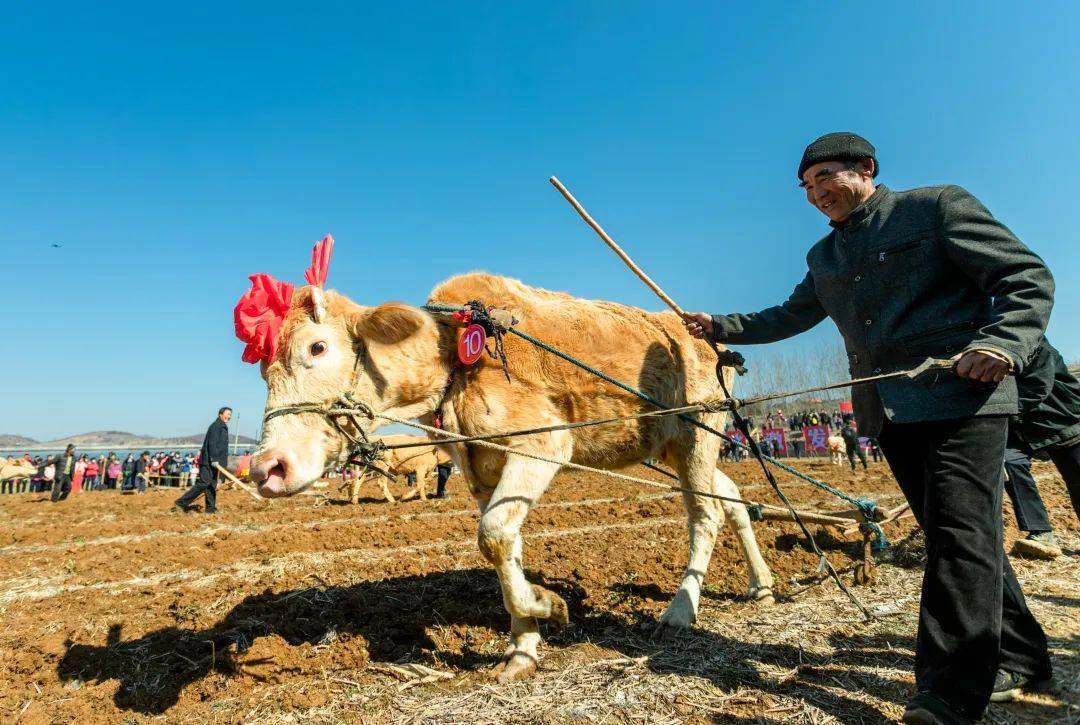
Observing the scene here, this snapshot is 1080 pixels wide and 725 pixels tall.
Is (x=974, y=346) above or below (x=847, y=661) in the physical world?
above

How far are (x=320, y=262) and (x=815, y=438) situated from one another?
30.0 meters

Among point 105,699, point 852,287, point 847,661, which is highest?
point 852,287

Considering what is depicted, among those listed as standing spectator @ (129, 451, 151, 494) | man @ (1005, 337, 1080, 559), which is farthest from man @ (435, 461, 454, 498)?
standing spectator @ (129, 451, 151, 494)

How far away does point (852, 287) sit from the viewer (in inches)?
103

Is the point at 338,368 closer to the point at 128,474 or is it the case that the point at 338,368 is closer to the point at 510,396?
the point at 510,396

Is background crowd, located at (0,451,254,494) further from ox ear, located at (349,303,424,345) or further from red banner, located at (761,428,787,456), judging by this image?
red banner, located at (761,428,787,456)

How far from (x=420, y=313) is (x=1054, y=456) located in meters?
4.16

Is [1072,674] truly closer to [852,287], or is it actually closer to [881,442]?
[881,442]

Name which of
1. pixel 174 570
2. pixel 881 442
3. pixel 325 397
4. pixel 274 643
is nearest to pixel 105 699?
pixel 274 643

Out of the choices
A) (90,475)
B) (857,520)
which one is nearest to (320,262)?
(857,520)

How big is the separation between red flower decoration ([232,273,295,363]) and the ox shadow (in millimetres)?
1828

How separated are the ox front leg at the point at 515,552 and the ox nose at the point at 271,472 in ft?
3.53

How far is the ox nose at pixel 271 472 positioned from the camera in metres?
2.95

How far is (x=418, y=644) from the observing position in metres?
3.77
